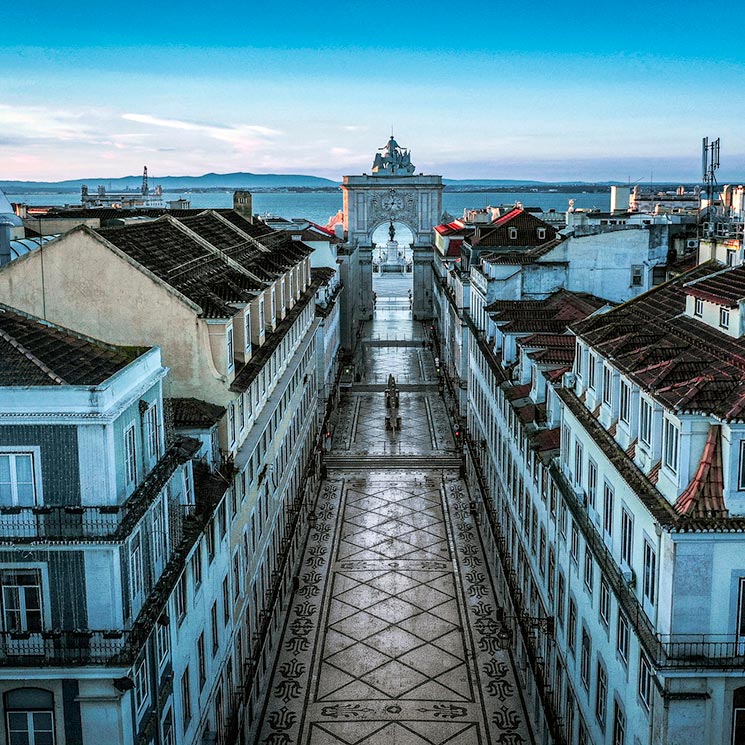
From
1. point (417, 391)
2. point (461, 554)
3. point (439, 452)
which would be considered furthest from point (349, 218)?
point (461, 554)

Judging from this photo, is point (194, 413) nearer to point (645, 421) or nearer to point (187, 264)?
point (187, 264)

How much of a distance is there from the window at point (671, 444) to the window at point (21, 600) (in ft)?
37.1

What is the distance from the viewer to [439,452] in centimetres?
5441

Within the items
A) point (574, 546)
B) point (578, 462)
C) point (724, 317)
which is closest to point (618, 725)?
point (574, 546)

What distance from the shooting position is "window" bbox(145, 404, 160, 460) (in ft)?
64.3

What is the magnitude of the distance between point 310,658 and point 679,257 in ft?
84.1

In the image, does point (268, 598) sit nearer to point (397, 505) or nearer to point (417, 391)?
point (397, 505)

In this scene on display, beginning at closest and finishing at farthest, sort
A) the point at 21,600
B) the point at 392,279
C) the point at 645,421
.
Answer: the point at 21,600 → the point at 645,421 → the point at 392,279

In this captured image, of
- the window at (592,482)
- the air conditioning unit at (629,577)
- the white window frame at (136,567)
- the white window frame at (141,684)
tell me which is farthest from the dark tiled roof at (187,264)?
the air conditioning unit at (629,577)

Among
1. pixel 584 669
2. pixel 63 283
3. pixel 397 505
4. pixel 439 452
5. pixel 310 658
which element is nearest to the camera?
pixel 584 669

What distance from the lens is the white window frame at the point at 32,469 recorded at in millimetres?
17188

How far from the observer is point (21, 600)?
17.5m

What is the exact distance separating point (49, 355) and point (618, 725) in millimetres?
13281

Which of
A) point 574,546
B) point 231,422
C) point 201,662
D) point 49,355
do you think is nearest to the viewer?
point 49,355
